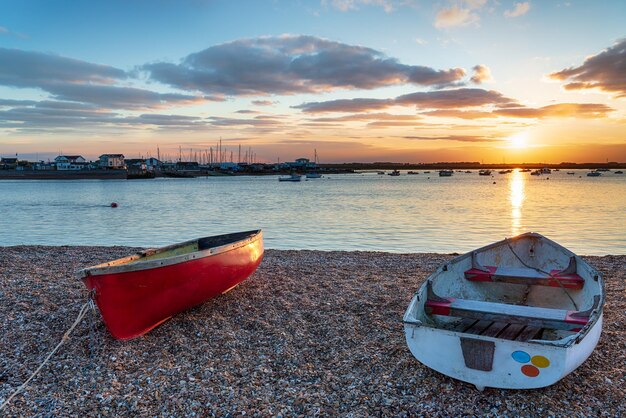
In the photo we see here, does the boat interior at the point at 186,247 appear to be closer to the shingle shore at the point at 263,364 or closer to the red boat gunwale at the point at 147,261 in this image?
the red boat gunwale at the point at 147,261

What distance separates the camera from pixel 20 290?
30.7 ft

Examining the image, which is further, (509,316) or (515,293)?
(515,293)

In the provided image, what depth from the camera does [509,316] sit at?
5.91 meters

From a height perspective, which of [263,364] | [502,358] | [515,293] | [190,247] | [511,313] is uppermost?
[190,247]

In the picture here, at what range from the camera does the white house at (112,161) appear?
152 metres

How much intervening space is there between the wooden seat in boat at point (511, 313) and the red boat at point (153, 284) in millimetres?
3805

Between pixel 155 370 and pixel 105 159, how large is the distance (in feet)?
555

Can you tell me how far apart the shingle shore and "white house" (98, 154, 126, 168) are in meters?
156

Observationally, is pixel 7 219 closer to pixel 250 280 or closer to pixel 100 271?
pixel 250 280

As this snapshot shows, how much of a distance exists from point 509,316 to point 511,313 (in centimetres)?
5

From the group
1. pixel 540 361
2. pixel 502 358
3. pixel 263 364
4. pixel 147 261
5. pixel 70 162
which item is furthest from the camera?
pixel 70 162

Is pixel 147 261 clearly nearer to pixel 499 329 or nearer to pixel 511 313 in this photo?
pixel 499 329

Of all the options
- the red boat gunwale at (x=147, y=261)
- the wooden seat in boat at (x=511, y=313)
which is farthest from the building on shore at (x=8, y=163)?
the wooden seat in boat at (x=511, y=313)

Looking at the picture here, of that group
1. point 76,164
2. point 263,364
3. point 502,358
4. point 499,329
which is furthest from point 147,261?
point 76,164
